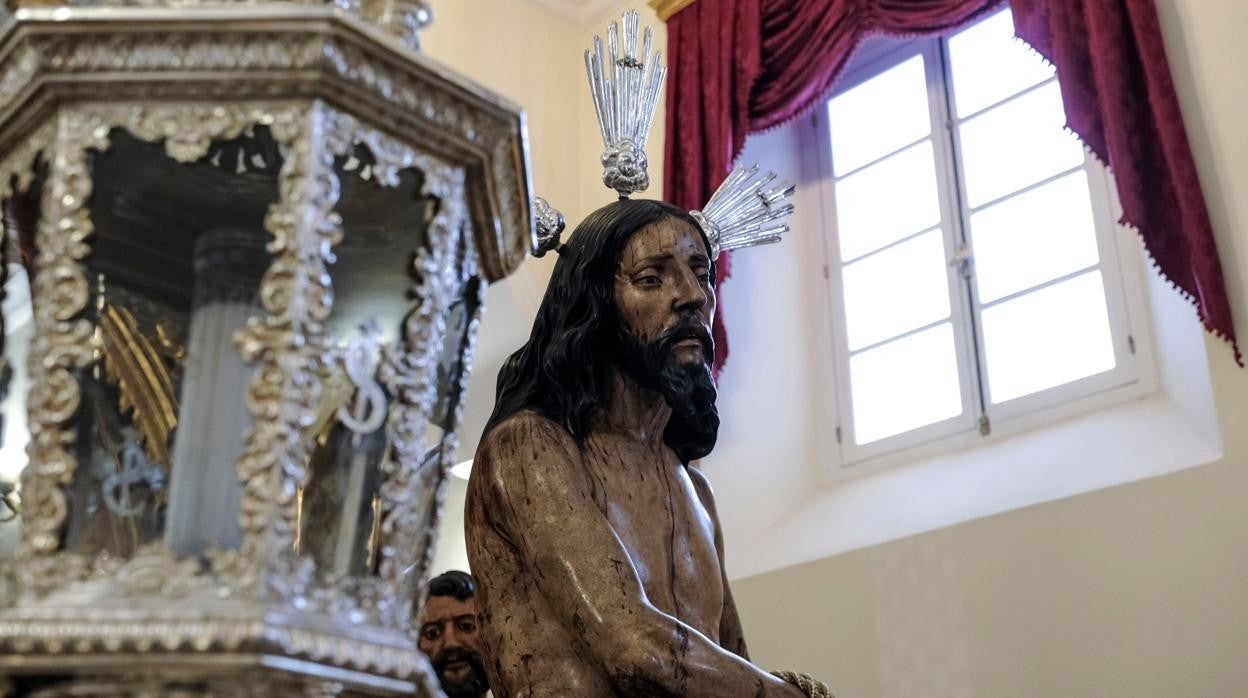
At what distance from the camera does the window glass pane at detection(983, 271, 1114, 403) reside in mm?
4828

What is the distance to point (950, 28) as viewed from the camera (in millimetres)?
5242

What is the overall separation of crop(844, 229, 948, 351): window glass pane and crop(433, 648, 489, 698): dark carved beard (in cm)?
253

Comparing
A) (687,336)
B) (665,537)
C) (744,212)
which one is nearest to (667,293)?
(687,336)

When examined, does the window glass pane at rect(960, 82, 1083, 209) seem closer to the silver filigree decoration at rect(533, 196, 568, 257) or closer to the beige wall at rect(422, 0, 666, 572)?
the beige wall at rect(422, 0, 666, 572)

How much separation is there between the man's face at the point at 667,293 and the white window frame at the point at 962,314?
2.52 metres

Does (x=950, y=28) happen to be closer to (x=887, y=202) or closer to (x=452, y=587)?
(x=887, y=202)

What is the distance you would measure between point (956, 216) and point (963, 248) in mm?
148

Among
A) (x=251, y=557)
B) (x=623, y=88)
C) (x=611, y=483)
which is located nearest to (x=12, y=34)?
(x=251, y=557)

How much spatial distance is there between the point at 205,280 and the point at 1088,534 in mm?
3545

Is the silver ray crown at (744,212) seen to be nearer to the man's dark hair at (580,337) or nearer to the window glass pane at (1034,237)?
the man's dark hair at (580,337)

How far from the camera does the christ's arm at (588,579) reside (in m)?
2.08

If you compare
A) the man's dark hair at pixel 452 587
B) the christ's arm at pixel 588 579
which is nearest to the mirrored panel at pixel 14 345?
the christ's arm at pixel 588 579

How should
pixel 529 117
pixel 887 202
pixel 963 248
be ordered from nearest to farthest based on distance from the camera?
pixel 963 248 → pixel 887 202 → pixel 529 117

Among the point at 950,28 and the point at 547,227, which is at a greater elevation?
the point at 950,28
